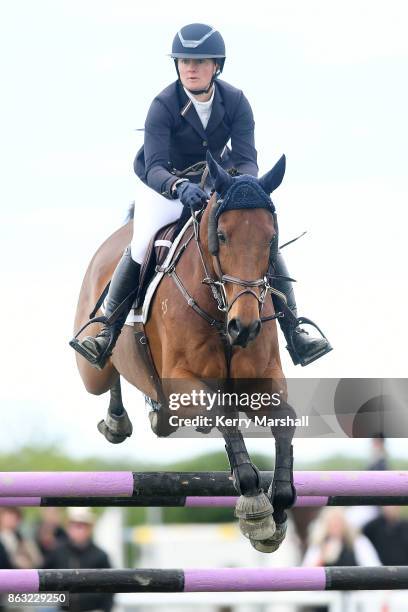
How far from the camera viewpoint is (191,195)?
644cm

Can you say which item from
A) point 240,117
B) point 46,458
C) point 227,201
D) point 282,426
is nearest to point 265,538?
point 282,426

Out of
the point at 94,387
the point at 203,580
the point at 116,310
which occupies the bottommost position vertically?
the point at 203,580

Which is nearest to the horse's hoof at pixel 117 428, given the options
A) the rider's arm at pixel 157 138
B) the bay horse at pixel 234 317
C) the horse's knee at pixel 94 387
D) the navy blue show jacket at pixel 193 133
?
the horse's knee at pixel 94 387

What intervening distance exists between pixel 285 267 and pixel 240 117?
0.94 meters

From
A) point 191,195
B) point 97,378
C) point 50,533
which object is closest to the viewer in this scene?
point 191,195

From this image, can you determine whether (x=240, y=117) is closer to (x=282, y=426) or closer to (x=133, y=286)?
(x=133, y=286)

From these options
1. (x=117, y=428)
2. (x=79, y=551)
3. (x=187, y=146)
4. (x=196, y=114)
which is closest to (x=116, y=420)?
(x=117, y=428)

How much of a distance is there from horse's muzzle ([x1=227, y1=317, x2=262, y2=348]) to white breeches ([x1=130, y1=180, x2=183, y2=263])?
1551 mm

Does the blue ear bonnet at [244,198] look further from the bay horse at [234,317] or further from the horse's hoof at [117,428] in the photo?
the horse's hoof at [117,428]

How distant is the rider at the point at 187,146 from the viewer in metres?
6.85

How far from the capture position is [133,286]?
7367mm

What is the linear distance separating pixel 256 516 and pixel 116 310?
1.90m

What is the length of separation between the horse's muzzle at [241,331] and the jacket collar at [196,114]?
1684 millimetres

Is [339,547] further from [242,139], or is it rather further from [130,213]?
[242,139]
